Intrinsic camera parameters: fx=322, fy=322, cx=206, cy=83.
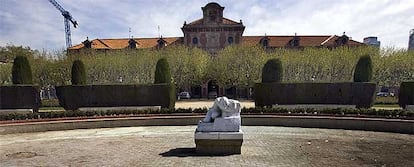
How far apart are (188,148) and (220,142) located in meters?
1.65

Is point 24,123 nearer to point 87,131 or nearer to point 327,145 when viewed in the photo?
point 87,131

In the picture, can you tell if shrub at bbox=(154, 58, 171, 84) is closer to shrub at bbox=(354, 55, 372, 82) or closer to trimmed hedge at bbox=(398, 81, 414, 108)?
shrub at bbox=(354, 55, 372, 82)

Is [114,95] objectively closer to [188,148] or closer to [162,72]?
[162,72]

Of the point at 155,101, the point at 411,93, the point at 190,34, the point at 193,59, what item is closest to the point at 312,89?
the point at 411,93

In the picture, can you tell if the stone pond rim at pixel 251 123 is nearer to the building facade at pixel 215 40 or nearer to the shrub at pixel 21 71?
the shrub at pixel 21 71

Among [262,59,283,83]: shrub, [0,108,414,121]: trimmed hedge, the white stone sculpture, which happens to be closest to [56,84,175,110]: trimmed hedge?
[0,108,414,121]: trimmed hedge

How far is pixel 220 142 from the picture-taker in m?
9.78

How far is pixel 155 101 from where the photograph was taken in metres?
25.1

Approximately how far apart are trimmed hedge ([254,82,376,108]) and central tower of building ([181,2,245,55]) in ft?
120

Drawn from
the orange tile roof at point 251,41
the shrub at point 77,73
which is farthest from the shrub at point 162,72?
the orange tile roof at point 251,41

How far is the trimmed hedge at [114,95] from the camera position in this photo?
81.6 ft

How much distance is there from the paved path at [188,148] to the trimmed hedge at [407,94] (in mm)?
12167

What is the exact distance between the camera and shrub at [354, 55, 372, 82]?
24.8 m

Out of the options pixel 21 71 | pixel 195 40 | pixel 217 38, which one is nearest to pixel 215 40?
pixel 217 38
